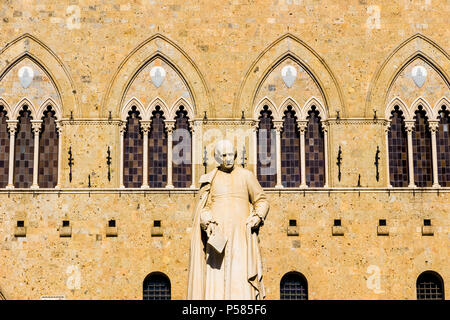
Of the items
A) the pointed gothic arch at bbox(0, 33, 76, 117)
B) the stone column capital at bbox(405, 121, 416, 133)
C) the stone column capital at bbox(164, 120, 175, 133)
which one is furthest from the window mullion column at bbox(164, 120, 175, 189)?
the stone column capital at bbox(405, 121, 416, 133)

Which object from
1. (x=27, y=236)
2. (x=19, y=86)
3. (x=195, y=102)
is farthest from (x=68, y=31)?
(x=27, y=236)

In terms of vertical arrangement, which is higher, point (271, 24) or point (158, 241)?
point (271, 24)

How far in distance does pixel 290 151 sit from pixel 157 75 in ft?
14.1

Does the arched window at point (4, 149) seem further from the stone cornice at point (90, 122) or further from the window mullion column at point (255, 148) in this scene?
the window mullion column at point (255, 148)

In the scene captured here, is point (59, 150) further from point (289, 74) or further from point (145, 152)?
point (289, 74)

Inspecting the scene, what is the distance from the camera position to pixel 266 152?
26812 millimetres

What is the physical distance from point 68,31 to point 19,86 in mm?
2070

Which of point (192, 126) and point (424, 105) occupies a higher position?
point (424, 105)

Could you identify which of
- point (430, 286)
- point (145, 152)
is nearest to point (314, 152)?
point (145, 152)

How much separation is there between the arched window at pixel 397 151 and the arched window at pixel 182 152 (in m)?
5.62

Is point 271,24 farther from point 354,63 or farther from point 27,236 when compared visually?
point 27,236

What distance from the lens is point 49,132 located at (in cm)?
2692

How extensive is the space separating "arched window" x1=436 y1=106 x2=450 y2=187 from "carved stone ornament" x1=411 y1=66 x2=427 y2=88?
98cm

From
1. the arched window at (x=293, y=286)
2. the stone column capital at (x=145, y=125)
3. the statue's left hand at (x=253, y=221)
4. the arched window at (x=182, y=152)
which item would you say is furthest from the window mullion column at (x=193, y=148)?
the statue's left hand at (x=253, y=221)
